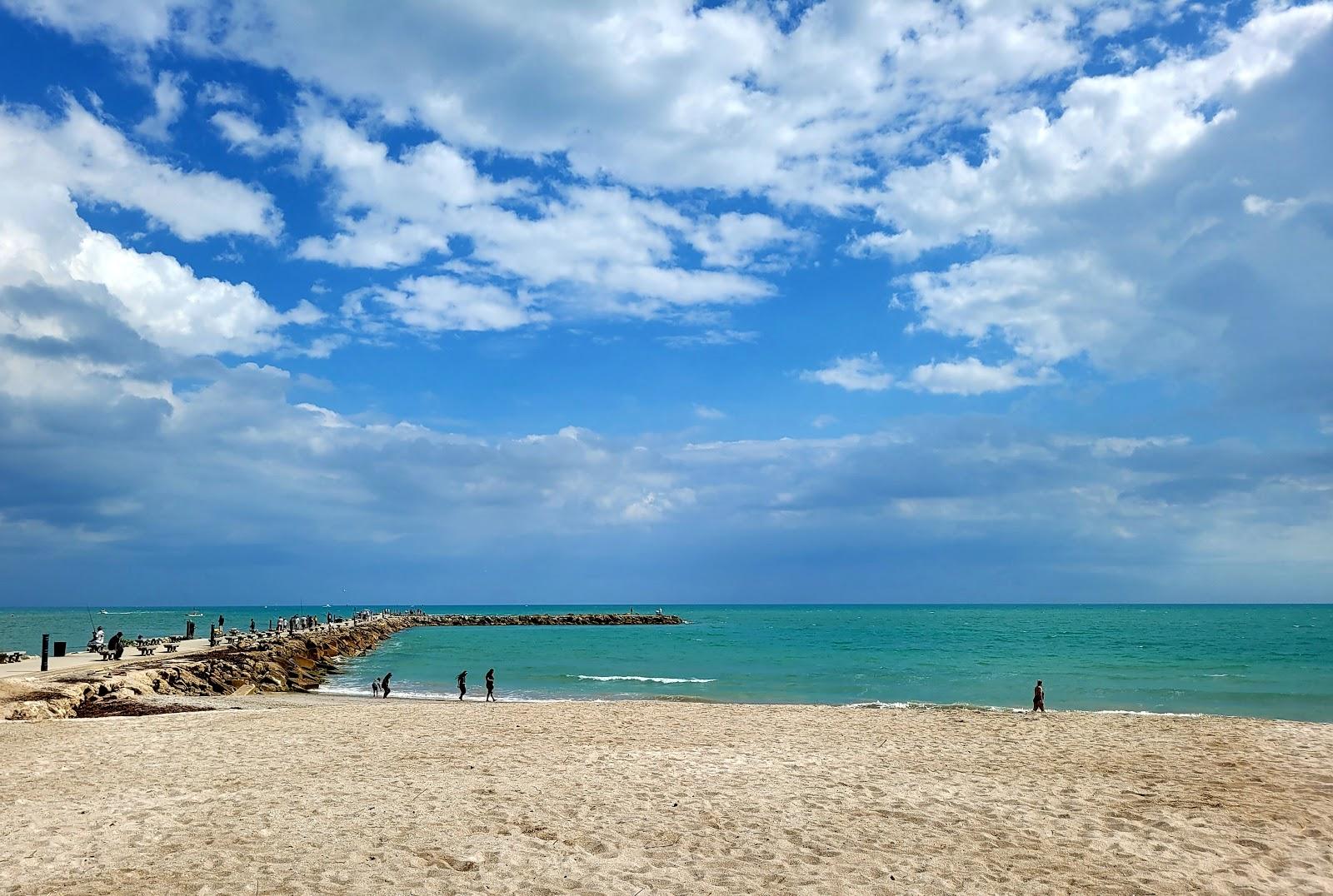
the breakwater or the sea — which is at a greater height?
the breakwater

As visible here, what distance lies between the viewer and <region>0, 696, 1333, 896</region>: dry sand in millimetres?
8883

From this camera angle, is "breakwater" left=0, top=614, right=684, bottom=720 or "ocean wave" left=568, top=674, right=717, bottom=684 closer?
"breakwater" left=0, top=614, right=684, bottom=720

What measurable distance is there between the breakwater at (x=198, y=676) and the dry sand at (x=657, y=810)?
4.82 meters

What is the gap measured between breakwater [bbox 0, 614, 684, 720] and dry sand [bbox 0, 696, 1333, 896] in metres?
4.82

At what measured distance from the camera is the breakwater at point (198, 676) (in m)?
23.2

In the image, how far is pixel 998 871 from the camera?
29.8ft

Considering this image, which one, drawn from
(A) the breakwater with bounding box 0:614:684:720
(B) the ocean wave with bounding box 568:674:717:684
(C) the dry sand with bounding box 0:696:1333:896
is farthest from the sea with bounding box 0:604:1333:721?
(C) the dry sand with bounding box 0:696:1333:896

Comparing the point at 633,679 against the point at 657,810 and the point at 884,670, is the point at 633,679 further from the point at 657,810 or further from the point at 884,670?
the point at 657,810

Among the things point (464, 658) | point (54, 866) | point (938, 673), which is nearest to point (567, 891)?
point (54, 866)

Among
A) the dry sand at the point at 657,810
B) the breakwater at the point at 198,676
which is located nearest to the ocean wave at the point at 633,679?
the breakwater at the point at 198,676

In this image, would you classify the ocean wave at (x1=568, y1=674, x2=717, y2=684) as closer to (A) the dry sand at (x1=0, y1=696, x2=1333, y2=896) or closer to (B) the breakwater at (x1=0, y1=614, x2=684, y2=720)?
(B) the breakwater at (x1=0, y1=614, x2=684, y2=720)

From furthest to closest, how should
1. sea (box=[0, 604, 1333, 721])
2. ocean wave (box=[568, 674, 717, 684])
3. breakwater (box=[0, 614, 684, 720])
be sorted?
ocean wave (box=[568, 674, 717, 684]) → sea (box=[0, 604, 1333, 721]) → breakwater (box=[0, 614, 684, 720])

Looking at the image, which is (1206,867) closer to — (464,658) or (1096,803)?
(1096,803)

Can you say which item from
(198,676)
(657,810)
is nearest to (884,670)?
(198,676)
